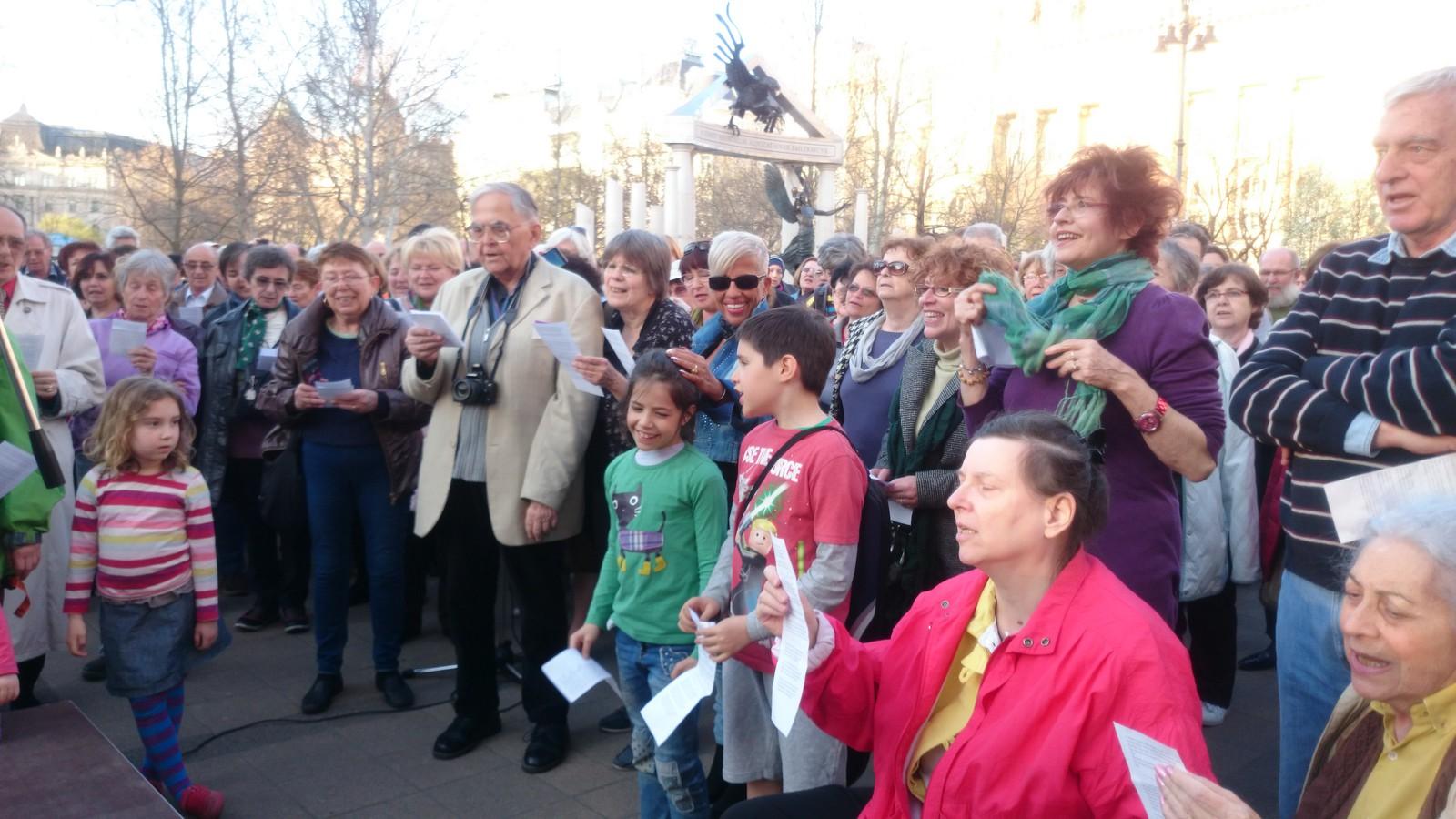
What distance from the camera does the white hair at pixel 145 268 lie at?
5.96 metres

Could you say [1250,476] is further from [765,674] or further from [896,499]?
[765,674]

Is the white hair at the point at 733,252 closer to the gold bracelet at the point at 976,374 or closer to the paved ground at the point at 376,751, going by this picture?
the gold bracelet at the point at 976,374

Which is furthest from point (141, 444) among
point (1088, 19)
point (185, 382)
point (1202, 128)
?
point (1088, 19)

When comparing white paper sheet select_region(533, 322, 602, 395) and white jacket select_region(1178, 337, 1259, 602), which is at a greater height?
white paper sheet select_region(533, 322, 602, 395)

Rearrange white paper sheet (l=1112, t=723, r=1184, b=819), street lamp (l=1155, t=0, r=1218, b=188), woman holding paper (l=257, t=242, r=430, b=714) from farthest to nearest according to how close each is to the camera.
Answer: street lamp (l=1155, t=0, r=1218, b=188) → woman holding paper (l=257, t=242, r=430, b=714) → white paper sheet (l=1112, t=723, r=1184, b=819)

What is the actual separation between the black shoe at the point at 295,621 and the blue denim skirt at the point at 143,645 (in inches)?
86.1

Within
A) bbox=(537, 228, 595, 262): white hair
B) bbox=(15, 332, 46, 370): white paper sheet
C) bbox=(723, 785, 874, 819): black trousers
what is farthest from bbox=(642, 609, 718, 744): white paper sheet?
bbox=(537, 228, 595, 262): white hair

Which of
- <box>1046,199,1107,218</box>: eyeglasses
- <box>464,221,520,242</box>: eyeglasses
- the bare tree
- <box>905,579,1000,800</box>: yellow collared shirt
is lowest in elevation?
<box>905,579,1000,800</box>: yellow collared shirt

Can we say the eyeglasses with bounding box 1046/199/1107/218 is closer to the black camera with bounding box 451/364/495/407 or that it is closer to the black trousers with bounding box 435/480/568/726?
the black camera with bounding box 451/364/495/407

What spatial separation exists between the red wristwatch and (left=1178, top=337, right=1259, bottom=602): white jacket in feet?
6.90

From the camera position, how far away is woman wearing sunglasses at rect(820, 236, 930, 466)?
4043 mm

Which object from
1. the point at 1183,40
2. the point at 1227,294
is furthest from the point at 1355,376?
the point at 1183,40

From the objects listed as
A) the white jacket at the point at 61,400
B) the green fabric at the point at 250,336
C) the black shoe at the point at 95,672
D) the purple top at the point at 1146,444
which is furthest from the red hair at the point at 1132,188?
the black shoe at the point at 95,672

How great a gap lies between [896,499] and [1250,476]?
92.3 inches
